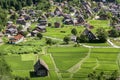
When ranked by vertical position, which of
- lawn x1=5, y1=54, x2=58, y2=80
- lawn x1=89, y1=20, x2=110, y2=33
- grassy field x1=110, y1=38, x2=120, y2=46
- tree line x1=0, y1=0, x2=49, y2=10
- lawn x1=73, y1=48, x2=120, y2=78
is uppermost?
tree line x1=0, y1=0, x2=49, y2=10

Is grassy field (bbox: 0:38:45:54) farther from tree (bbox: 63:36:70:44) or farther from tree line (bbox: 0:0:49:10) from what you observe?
tree line (bbox: 0:0:49:10)

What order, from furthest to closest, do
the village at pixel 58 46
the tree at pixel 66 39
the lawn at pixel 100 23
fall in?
the lawn at pixel 100 23 < the tree at pixel 66 39 < the village at pixel 58 46

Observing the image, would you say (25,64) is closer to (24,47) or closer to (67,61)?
(67,61)

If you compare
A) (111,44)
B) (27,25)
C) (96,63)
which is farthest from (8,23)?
(96,63)

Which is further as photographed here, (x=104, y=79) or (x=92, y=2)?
(x=92, y=2)

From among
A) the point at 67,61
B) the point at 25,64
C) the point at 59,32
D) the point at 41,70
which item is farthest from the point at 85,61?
the point at 59,32

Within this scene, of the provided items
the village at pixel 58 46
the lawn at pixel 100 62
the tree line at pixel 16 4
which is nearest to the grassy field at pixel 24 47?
the village at pixel 58 46

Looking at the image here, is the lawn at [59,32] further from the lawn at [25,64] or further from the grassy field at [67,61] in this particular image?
the lawn at [25,64]

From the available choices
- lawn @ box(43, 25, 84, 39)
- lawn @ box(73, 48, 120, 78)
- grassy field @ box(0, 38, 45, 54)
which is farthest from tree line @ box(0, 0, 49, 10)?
lawn @ box(73, 48, 120, 78)

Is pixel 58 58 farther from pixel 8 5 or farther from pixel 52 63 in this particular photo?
pixel 8 5
